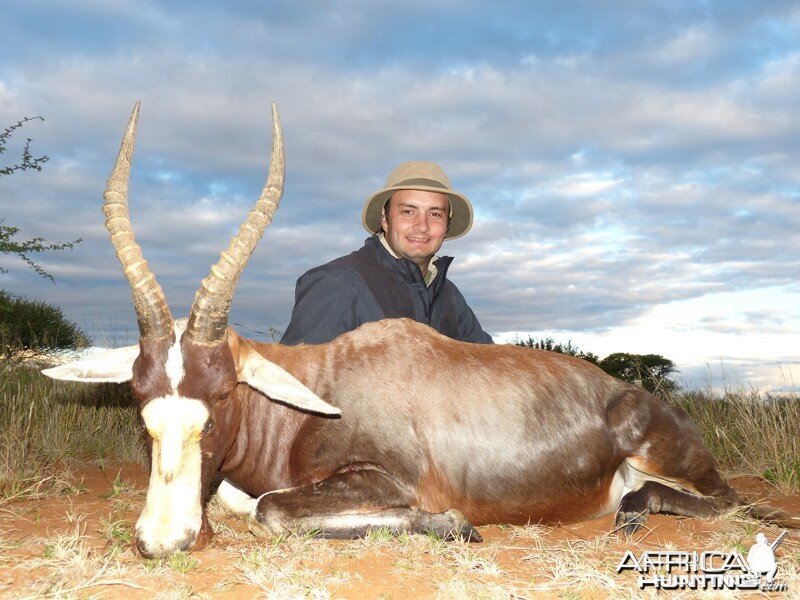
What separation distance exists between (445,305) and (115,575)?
466 centimetres

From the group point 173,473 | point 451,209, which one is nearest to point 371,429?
point 173,473

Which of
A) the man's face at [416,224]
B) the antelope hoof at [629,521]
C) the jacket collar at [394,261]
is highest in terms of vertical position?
the man's face at [416,224]

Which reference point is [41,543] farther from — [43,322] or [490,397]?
[43,322]

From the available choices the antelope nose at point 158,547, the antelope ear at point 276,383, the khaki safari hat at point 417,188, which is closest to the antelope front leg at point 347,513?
the antelope ear at point 276,383

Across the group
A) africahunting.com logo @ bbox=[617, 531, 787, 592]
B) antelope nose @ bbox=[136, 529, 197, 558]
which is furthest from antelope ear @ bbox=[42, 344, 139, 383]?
africahunting.com logo @ bbox=[617, 531, 787, 592]

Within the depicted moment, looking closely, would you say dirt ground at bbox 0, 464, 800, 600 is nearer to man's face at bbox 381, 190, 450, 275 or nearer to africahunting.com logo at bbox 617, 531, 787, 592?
africahunting.com logo at bbox 617, 531, 787, 592

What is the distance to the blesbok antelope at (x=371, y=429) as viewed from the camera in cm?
382

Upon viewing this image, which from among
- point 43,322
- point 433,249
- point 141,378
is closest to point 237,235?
point 141,378

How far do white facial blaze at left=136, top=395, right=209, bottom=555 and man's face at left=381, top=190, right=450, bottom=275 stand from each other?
3.75 meters

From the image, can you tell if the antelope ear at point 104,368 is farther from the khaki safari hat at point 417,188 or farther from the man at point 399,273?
the khaki safari hat at point 417,188

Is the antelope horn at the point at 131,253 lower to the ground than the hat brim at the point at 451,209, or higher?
lower

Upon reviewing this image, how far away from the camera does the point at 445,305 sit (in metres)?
7.49

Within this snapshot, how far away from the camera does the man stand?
6.19 m

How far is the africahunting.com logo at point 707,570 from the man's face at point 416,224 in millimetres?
3835
